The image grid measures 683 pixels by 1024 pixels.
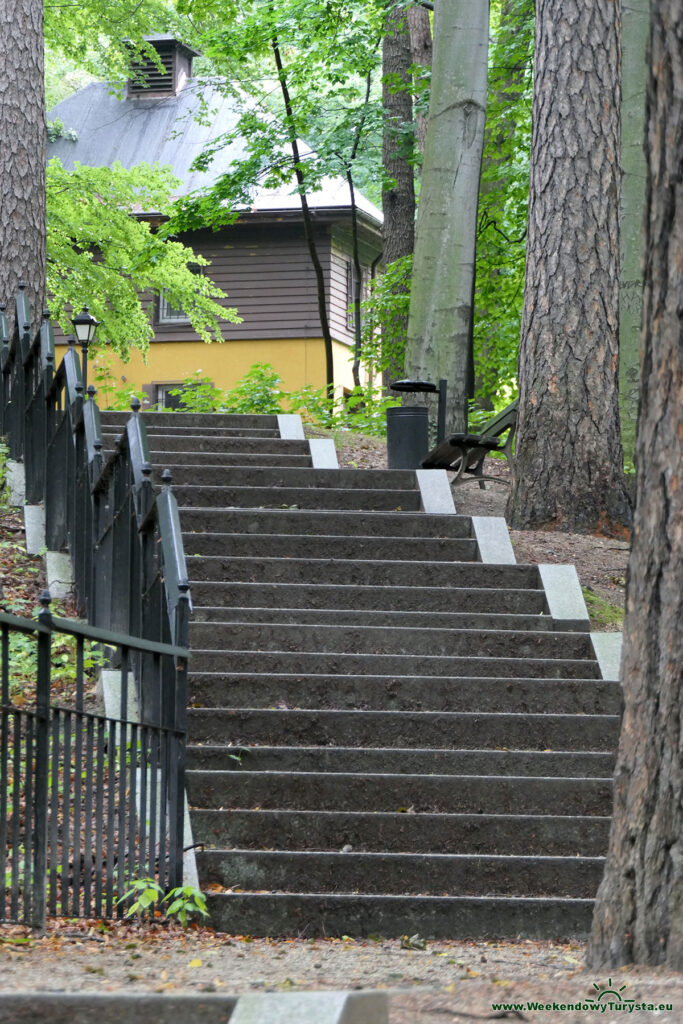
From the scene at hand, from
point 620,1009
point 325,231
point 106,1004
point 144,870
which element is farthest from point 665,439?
point 325,231

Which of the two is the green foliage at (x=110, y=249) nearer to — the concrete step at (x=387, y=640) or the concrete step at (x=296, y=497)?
the concrete step at (x=296, y=497)

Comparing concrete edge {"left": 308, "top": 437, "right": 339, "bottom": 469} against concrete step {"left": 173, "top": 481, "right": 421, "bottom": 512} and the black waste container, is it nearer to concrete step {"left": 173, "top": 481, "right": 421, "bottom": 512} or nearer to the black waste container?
concrete step {"left": 173, "top": 481, "right": 421, "bottom": 512}

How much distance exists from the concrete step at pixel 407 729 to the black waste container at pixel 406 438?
4.46m

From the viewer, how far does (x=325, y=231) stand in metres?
28.6

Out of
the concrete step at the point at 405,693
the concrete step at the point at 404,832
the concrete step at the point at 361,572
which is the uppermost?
the concrete step at the point at 361,572

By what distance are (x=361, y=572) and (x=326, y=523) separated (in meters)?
0.74

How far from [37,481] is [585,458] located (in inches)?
160

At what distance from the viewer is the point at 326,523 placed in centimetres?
912

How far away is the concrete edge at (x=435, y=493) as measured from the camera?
31.7 feet

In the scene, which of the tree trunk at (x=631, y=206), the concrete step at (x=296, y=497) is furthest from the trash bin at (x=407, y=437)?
the tree trunk at (x=631, y=206)

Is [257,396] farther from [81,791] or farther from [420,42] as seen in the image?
[81,791]

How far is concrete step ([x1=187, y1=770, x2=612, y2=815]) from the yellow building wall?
72.9 ft

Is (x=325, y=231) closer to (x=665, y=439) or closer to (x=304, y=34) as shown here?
(x=304, y=34)

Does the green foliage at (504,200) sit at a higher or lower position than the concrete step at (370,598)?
higher
